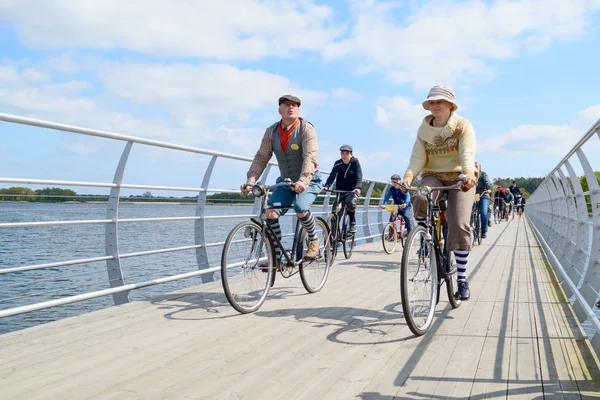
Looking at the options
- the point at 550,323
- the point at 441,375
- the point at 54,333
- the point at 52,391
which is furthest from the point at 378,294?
the point at 52,391

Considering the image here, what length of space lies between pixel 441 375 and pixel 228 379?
109 cm

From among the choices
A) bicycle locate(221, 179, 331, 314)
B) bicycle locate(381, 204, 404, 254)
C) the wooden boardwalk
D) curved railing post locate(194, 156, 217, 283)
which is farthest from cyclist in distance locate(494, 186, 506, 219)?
bicycle locate(221, 179, 331, 314)

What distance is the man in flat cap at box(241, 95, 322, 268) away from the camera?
476 cm

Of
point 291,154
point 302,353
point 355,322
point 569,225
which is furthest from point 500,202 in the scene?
point 302,353

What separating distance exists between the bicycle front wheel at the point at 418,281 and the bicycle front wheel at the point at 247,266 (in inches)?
51.0

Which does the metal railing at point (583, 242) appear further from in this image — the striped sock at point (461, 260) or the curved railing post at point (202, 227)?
the curved railing post at point (202, 227)

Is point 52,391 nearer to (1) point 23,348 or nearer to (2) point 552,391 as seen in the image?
(1) point 23,348

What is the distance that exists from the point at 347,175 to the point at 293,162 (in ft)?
9.53

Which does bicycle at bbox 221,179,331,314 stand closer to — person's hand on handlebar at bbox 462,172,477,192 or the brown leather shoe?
the brown leather shoe

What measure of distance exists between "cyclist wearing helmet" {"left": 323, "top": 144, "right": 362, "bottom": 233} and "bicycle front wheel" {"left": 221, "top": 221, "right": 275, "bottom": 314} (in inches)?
127

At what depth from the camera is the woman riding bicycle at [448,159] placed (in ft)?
13.4

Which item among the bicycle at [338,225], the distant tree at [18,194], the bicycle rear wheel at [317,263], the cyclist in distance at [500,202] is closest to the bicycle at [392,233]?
the bicycle at [338,225]

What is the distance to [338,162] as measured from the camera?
7859mm

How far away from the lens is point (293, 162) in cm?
497
